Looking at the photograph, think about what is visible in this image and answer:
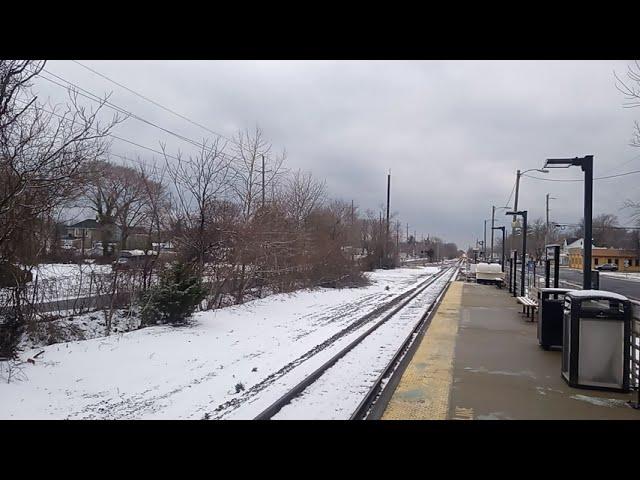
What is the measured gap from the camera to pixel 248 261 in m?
19.1

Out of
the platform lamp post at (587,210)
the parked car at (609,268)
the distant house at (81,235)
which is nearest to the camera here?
the platform lamp post at (587,210)

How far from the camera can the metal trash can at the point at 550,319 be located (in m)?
10.2

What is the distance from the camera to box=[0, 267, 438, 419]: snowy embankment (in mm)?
6516

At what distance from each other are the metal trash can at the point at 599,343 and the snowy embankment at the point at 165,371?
420cm

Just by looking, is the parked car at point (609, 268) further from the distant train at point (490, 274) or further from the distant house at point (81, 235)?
the distant house at point (81, 235)

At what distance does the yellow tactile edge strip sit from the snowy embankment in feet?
5.61

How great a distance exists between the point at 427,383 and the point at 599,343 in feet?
8.25

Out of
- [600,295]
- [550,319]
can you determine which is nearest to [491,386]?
[600,295]

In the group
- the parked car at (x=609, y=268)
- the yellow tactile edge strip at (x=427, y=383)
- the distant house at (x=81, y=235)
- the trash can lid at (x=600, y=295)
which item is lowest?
the yellow tactile edge strip at (x=427, y=383)

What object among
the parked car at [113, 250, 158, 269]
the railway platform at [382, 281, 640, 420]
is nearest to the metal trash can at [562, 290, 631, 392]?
the railway platform at [382, 281, 640, 420]

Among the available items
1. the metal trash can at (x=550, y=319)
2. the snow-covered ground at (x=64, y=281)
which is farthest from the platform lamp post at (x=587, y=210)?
the snow-covered ground at (x=64, y=281)

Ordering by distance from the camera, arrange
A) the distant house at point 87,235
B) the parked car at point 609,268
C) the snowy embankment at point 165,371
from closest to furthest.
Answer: the snowy embankment at point 165,371, the distant house at point 87,235, the parked car at point 609,268

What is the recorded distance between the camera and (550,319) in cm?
1038

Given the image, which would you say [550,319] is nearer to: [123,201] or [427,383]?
[427,383]
